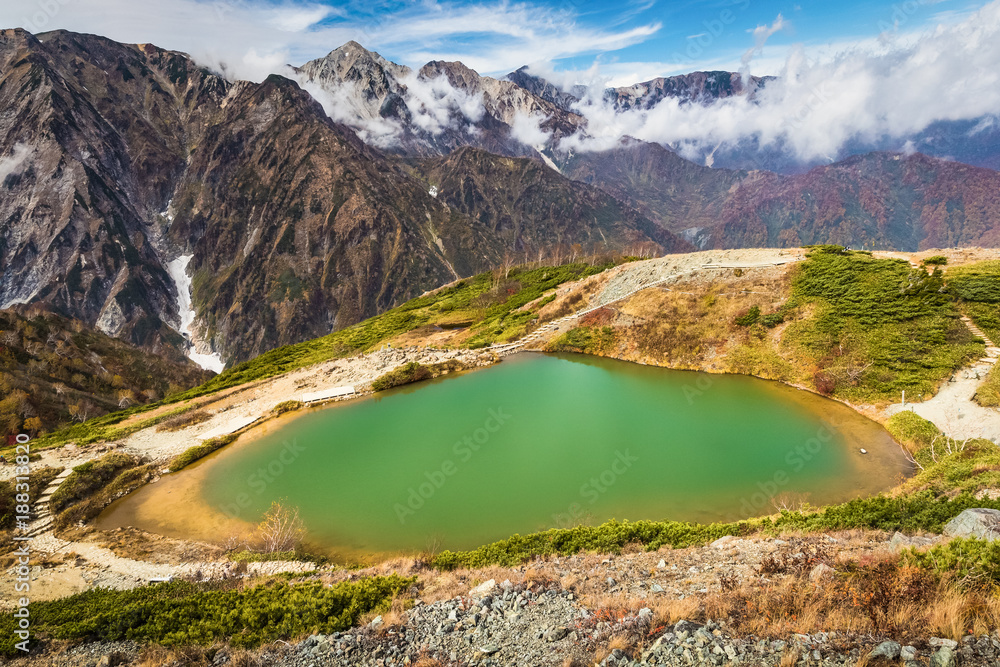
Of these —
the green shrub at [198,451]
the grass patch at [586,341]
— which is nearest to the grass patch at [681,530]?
the green shrub at [198,451]

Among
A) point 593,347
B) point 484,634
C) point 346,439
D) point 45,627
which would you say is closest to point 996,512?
point 484,634

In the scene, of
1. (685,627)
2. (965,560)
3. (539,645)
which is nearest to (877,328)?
(965,560)

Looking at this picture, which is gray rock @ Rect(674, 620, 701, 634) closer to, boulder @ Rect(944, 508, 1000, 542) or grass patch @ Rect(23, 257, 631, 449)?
boulder @ Rect(944, 508, 1000, 542)

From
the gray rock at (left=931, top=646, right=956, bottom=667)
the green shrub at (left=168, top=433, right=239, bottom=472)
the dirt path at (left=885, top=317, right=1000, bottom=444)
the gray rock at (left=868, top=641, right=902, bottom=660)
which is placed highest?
the gray rock at (left=931, top=646, right=956, bottom=667)

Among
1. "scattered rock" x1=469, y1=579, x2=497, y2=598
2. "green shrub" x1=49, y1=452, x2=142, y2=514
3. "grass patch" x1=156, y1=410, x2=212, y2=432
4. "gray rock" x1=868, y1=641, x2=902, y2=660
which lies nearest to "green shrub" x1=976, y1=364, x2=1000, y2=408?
"gray rock" x1=868, y1=641, x2=902, y2=660

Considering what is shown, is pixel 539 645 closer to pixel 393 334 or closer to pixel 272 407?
pixel 272 407

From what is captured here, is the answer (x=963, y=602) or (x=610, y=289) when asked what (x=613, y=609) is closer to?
(x=963, y=602)
